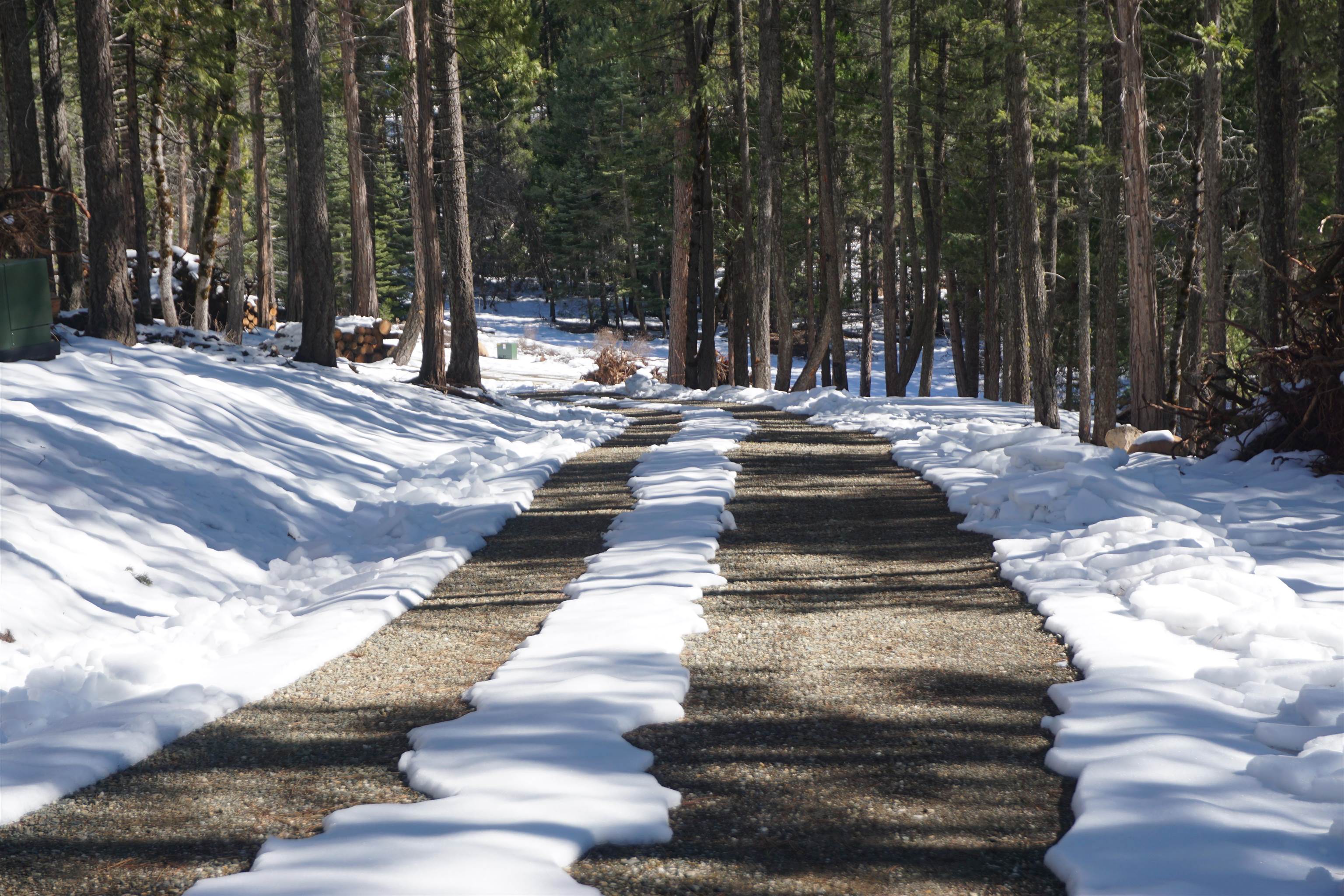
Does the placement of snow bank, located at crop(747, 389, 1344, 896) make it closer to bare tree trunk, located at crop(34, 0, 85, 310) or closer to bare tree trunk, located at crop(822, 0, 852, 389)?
bare tree trunk, located at crop(34, 0, 85, 310)

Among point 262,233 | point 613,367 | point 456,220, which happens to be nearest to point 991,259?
point 613,367

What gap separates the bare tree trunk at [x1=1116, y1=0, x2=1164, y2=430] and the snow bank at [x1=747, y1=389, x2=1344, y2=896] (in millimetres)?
3373

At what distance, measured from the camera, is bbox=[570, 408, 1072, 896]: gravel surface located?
9.27 feet

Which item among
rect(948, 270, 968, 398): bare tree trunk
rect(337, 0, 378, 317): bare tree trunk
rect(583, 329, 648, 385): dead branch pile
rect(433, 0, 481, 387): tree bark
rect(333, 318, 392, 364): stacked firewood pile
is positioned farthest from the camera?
rect(948, 270, 968, 398): bare tree trunk

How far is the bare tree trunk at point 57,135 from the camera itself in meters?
14.7

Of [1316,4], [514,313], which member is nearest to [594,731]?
[1316,4]

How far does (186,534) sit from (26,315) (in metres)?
4.00

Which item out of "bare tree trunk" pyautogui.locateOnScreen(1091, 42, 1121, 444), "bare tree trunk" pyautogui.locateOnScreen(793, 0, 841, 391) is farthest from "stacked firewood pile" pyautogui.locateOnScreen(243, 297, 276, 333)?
"bare tree trunk" pyautogui.locateOnScreen(1091, 42, 1121, 444)

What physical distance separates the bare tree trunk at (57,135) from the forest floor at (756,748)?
1183cm

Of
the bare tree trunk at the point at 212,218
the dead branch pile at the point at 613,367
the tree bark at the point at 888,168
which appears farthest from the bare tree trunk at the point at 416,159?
the dead branch pile at the point at 613,367

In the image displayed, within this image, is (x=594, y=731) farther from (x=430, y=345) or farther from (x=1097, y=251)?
(x=1097, y=251)

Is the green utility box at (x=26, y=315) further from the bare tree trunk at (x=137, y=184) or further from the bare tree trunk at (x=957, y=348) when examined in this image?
the bare tree trunk at (x=957, y=348)

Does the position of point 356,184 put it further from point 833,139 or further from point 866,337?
point 866,337

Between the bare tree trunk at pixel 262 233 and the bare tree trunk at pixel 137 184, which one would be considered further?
the bare tree trunk at pixel 262 233
